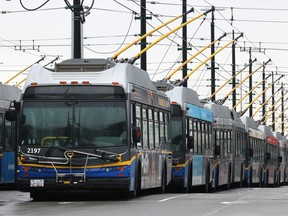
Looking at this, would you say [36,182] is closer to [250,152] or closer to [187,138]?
[187,138]

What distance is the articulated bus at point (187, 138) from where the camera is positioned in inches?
1266

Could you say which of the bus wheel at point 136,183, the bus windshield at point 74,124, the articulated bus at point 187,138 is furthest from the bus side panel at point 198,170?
the bus windshield at point 74,124

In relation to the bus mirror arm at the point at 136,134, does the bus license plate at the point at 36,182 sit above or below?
below

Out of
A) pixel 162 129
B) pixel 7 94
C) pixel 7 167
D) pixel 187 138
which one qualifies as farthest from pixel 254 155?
pixel 162 129

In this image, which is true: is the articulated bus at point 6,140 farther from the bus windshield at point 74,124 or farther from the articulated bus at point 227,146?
the bus windshield at point 74,124

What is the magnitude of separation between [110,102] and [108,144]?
0.95 metres

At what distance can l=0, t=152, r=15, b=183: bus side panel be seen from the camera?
3241 centimetres

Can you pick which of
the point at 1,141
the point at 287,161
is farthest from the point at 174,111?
the point at 287,161

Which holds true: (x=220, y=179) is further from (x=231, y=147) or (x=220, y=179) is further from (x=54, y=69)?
(x=54, y=69)

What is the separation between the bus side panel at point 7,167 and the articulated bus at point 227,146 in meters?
8.04

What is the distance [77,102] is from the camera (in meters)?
23.4

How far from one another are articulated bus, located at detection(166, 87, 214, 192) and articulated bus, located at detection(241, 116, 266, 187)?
1312 cm

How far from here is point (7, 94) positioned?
32.9 metres

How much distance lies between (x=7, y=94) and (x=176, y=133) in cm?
538
